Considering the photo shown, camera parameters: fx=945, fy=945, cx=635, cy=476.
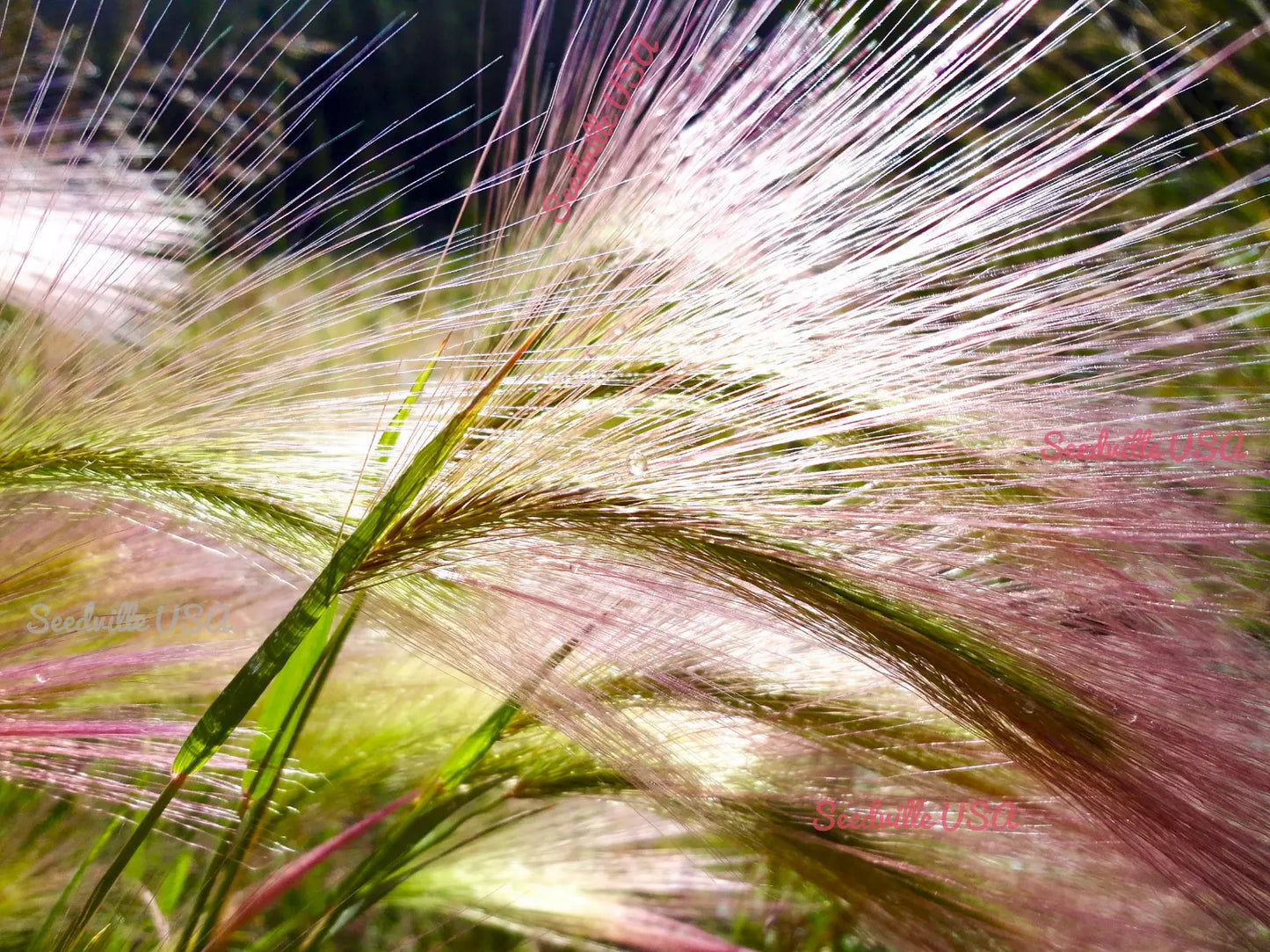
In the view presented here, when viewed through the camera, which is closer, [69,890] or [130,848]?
[130,848]

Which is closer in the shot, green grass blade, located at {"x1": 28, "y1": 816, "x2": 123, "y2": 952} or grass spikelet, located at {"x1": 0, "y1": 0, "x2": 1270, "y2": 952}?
grass spikelet, located at {"x1": 0, "y1": 0, "x2": 1270, "y2": 952}

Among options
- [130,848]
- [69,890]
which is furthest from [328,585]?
[69,890]

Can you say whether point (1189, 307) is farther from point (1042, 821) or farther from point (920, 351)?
point (1042, 821)

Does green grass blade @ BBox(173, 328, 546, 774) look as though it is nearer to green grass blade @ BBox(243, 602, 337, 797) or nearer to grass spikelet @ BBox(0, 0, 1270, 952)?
grass spikelet @ BBox(0, 0, 1270, 952)

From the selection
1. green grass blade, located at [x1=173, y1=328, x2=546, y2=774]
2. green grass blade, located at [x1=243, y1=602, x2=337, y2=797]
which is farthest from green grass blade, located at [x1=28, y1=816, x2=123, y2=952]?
green grass blade, located at [x1=173, y1=328, x2=546, y2=774]

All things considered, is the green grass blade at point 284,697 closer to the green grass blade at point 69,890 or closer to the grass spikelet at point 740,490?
the grass spikelet at point 740,490

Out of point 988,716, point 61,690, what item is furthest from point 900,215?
point 61,690

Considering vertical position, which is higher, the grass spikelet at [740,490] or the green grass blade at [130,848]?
the grass spikelet at [740,490]

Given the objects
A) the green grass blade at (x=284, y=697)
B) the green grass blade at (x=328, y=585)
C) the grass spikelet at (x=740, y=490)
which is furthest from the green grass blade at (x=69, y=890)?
the green grass blade at (x=328, y=585)

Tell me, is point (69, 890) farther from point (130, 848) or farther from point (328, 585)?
point (328, 585)

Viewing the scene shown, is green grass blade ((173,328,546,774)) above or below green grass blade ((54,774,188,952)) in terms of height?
above

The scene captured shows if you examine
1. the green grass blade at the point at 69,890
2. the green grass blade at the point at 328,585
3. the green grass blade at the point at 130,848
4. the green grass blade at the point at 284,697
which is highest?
the green grass blade at the point at 328,585
